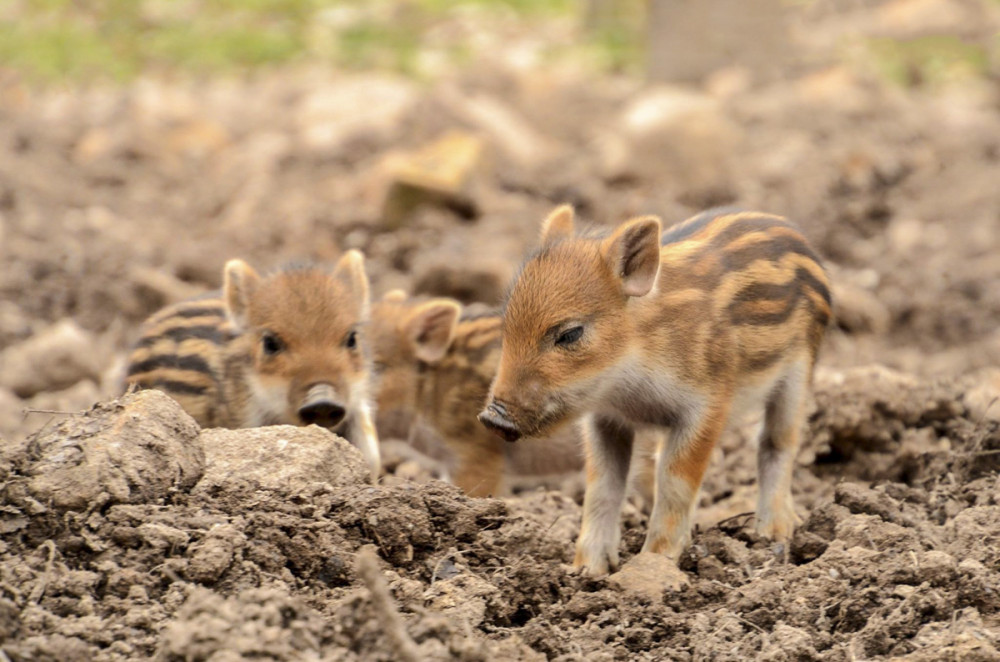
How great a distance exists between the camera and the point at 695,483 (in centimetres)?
417

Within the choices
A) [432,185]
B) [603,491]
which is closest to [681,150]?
[432,185]

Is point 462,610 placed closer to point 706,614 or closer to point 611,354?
point 706,614

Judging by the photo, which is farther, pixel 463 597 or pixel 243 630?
pixel 463 597

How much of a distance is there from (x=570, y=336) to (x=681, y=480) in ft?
1.94

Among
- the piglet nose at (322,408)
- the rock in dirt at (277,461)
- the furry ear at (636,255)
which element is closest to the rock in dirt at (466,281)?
the piglet nose at (322,408)

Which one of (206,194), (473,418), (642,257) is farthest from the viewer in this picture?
(206,194)

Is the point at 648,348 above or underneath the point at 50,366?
above

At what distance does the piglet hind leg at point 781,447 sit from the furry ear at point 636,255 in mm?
755

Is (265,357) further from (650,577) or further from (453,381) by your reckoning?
(650,577)

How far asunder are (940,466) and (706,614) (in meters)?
1.62

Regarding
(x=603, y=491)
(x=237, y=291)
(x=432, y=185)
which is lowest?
(x=432, y=185)

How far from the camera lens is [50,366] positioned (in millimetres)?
6477

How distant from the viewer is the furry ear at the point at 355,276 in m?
5.60

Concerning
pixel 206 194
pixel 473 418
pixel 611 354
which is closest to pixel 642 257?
pixel 611 354
